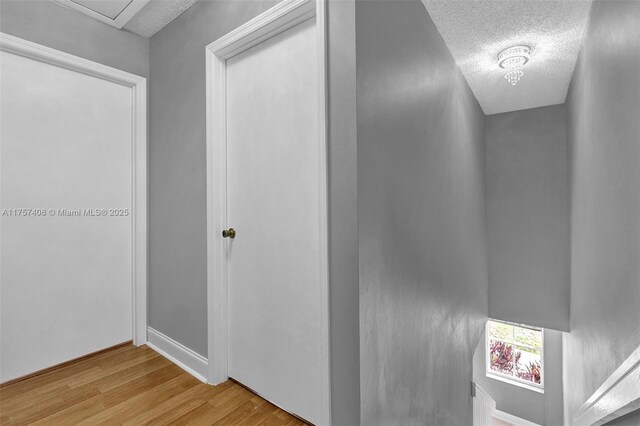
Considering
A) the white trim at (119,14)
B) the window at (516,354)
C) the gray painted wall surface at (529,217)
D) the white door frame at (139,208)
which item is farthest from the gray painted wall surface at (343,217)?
the window at (516,354)

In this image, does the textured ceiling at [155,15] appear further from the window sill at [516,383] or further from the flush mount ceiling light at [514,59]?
the window sill at [516,383]

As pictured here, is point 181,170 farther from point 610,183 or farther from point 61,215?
point 610,183

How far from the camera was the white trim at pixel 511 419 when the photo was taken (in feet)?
17.9

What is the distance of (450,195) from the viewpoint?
253 centimetres

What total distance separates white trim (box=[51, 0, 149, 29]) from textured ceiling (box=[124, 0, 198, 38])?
5cm

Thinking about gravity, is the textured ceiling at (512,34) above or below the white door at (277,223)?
above

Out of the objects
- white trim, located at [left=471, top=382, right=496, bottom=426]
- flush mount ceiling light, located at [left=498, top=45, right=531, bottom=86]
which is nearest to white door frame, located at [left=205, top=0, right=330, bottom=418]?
flush mount ceiling light, located at [left=498, top=45, right=531, bottom=86]

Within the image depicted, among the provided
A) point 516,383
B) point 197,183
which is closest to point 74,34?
point 197,183

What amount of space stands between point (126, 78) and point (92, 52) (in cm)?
24

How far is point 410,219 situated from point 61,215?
2.31 meters

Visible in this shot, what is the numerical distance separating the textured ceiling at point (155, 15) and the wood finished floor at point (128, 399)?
2.47 metres

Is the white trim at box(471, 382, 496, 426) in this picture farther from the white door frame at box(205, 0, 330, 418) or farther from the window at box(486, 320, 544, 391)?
the white door frame at box(205, 0, 330, 418)

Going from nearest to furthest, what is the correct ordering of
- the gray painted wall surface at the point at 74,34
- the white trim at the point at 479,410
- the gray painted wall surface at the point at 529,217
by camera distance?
the gray painted wall surface at the point at 74,34
the white trim at the point at 479,410
the gray painted wall surface at the point at 529,217

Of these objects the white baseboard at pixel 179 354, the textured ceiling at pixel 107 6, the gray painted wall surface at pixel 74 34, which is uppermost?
the textured ceiling at pixel 107 6
